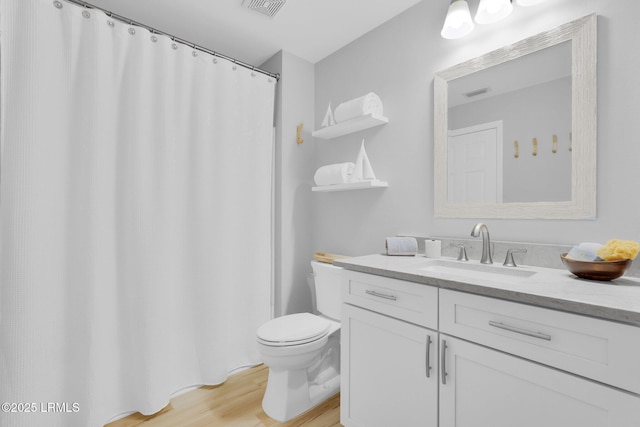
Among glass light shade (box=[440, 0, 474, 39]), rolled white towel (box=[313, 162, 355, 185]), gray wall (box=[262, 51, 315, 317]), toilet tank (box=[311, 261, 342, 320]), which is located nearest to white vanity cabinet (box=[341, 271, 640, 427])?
toilet tank (box=[311, 261, 342, 320])

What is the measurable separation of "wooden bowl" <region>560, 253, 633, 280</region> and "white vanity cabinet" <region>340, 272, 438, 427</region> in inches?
19.8

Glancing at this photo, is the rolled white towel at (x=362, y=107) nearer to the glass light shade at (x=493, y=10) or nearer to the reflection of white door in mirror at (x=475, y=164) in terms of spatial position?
the reflection of white door in mirror at (x=475, y=164)

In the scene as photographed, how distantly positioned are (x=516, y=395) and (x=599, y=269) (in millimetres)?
517

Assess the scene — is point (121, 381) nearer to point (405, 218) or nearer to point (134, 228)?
point (134, 228)

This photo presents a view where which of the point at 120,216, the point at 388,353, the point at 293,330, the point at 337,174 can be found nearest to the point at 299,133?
the point at 337,174

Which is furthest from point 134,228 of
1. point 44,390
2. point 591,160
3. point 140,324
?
point 591,160

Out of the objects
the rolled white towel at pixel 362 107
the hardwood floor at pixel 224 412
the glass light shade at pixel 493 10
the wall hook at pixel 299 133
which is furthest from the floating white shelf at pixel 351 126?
the hardwood floor at pixel 224 412

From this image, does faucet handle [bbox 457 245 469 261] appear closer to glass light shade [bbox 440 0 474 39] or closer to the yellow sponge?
the yellow sponge

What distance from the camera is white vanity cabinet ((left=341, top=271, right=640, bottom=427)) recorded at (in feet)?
2.51

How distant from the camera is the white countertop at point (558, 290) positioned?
0.75m

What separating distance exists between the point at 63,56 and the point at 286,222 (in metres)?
1.57

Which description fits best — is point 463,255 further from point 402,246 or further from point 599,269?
point 599,269

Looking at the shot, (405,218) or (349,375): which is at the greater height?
(405,218)

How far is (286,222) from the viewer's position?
232cm
